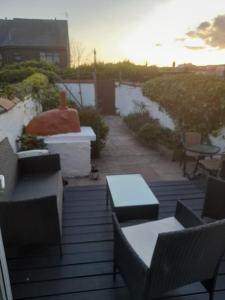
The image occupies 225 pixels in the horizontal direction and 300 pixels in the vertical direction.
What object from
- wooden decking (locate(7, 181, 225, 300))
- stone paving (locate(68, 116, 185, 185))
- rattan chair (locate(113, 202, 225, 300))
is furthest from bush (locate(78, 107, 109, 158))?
rattan chair (locate(113, 202, 225, 300))

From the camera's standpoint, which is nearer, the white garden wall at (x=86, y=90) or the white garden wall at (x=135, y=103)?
the white garden wall at (x=135, y=103)

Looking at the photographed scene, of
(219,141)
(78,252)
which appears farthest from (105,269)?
(219,141)

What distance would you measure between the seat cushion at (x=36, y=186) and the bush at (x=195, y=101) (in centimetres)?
363

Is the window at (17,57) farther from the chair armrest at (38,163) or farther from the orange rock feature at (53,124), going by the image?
the chair armrest at (38,163)

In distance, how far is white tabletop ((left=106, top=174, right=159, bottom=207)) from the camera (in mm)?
2737

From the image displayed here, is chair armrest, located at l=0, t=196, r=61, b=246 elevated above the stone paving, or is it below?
above

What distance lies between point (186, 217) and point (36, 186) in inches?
68.7

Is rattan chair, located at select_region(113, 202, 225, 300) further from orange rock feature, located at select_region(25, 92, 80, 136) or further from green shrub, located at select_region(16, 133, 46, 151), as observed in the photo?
orange rock feature, located at select_region(25, 92, 80, 136)

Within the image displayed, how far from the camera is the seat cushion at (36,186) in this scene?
2.81 meters

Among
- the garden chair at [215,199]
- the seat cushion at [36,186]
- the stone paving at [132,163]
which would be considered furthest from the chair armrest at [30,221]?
the stone paving at [132,163]

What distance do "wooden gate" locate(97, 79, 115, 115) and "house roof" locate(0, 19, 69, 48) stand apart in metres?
13.3

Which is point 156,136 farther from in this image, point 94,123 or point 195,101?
point 94,123

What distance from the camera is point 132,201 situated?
109 inches

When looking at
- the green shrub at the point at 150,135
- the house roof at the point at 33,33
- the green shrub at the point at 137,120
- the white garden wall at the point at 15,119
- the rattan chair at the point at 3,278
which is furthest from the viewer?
the house roof at the point at 33,33
